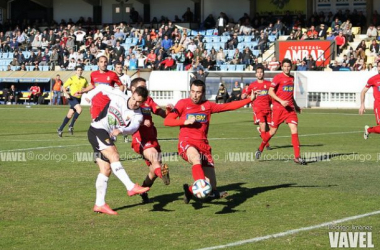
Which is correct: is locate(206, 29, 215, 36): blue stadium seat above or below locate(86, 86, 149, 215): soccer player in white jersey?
above

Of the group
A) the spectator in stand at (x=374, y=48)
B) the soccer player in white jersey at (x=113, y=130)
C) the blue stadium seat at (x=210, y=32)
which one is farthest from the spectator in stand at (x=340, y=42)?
the soccer player in white jersey at (x=113, y=130)

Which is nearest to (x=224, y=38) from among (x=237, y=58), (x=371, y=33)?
(x=237, y=58)

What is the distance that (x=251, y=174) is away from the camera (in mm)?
13844

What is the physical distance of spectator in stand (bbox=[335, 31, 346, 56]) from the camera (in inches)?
1692

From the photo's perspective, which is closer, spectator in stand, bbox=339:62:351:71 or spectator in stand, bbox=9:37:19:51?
spectator in stand, bbox=339:62:351:71

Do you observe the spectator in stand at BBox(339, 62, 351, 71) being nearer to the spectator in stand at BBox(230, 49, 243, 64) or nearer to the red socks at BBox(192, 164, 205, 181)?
the spectator in stand at BBox(230, 49, 243, 64)

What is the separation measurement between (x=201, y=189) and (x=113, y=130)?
1.42 metres

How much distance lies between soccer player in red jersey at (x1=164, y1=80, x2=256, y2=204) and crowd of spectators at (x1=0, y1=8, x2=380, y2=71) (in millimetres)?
30348

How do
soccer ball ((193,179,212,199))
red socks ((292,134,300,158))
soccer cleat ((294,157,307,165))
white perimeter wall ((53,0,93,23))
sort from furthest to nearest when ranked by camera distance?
white perimeter wall ((53,0,93,23)) < red socks ((292,134,300,158)) < soccer cleat ((294,157,307,165)) < soccer ball ((193,179,212,199))

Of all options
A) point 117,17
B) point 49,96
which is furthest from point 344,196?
point 117,17

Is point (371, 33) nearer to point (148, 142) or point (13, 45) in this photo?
point (13, 45)

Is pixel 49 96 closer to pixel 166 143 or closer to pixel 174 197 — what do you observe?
pixel 166 143

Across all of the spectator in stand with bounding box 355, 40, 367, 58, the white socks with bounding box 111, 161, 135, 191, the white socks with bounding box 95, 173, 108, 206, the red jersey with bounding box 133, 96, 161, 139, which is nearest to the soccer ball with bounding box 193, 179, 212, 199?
the white socks with bounding box 111, 161, 135, 191

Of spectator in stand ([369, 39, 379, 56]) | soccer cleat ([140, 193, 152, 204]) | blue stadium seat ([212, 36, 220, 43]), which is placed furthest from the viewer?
blue stadium seat ([212, 36, 220, 43])
